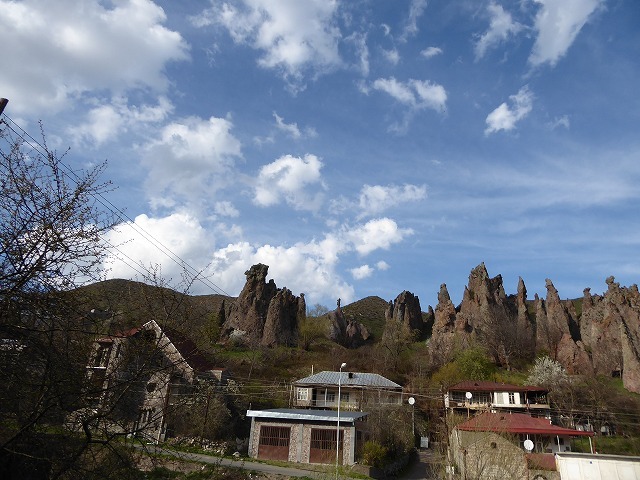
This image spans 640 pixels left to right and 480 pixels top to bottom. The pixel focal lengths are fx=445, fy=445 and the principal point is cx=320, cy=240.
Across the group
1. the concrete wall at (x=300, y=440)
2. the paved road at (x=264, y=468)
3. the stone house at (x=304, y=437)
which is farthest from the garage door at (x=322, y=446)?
the paved road at (x=264, y=468)

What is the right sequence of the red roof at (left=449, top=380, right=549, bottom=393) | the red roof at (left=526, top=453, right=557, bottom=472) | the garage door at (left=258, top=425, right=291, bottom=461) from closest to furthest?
1. the red roof at (left=526, top=453, right=557, bottom=472)
2. the garage door at (left=258, top=425, right=291, bottom=461)
3. the red roof at (left=449, top=380, right=549, bottom=393)

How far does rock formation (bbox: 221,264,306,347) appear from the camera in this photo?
80.7 metres

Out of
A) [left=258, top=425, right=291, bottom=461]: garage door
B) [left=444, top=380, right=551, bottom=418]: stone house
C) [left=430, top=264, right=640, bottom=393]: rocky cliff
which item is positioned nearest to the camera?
[left=258, top=425, right=291, bottom=461]: garage door

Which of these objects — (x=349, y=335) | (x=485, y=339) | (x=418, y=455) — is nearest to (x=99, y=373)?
(x=418, y=455)

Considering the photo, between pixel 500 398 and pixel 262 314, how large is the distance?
47.1m

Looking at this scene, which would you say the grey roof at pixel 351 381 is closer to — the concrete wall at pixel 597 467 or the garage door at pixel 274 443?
the garage door at pixel 274 443

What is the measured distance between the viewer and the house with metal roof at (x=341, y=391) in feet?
164

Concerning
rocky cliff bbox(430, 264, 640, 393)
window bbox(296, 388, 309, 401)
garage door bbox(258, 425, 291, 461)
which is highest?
rocky cliff bbox(430, 264, 640, 393)

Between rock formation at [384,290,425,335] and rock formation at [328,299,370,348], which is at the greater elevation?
rock formation at [384,290,425,335]

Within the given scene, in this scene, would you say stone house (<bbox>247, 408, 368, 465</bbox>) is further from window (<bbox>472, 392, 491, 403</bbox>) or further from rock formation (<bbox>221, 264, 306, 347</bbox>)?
rock formation (<bbox>221, 264, 306, 347</bbox>)

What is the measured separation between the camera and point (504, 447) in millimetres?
18109

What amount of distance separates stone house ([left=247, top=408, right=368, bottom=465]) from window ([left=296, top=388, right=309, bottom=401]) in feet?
59.6

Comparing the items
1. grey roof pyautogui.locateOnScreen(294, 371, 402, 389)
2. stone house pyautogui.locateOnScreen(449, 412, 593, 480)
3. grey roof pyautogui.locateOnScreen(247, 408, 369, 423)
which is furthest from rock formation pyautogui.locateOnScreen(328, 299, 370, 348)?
grey roof pyautogui.locateOnScreen(247, 408, 369, 423)

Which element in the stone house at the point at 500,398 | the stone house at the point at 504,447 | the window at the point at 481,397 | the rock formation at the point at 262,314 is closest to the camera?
the stone house at the point at 504,447
